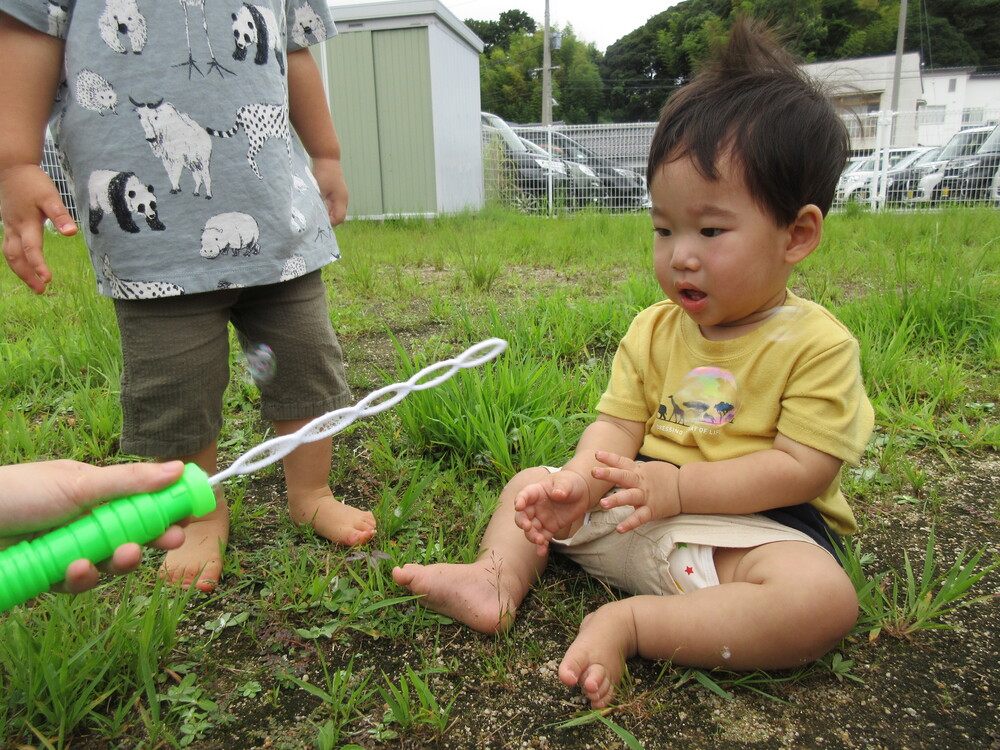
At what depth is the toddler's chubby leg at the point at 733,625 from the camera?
3.28ft

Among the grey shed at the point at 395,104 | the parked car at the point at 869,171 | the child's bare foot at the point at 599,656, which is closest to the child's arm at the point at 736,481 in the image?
the child's bare foot at the point at 599,656

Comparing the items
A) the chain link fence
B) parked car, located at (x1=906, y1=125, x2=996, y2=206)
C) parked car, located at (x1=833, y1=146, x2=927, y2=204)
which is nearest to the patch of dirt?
the chain link fence

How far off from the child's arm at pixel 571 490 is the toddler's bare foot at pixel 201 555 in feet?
1.96

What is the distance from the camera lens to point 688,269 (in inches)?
43.8

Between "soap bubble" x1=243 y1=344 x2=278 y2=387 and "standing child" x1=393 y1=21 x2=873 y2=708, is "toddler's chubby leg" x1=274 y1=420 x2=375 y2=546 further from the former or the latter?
"standing child" x1=393 y1=21 x2=873 y2=708

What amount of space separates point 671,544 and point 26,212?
48.9 inches

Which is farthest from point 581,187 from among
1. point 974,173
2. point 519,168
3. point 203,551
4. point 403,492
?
point 203,551

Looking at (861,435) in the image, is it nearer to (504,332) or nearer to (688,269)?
(688,269)

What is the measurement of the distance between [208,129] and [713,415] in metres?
1.09

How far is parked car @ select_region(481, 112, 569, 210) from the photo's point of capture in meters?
9.01

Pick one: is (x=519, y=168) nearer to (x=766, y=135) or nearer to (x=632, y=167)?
(x=632, y=167)

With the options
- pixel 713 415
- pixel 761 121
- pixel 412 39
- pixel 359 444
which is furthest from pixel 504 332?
pixel 412 39

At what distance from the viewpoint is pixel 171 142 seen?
51.0 inches

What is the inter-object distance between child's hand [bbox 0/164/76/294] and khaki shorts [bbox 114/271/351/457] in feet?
0.54
